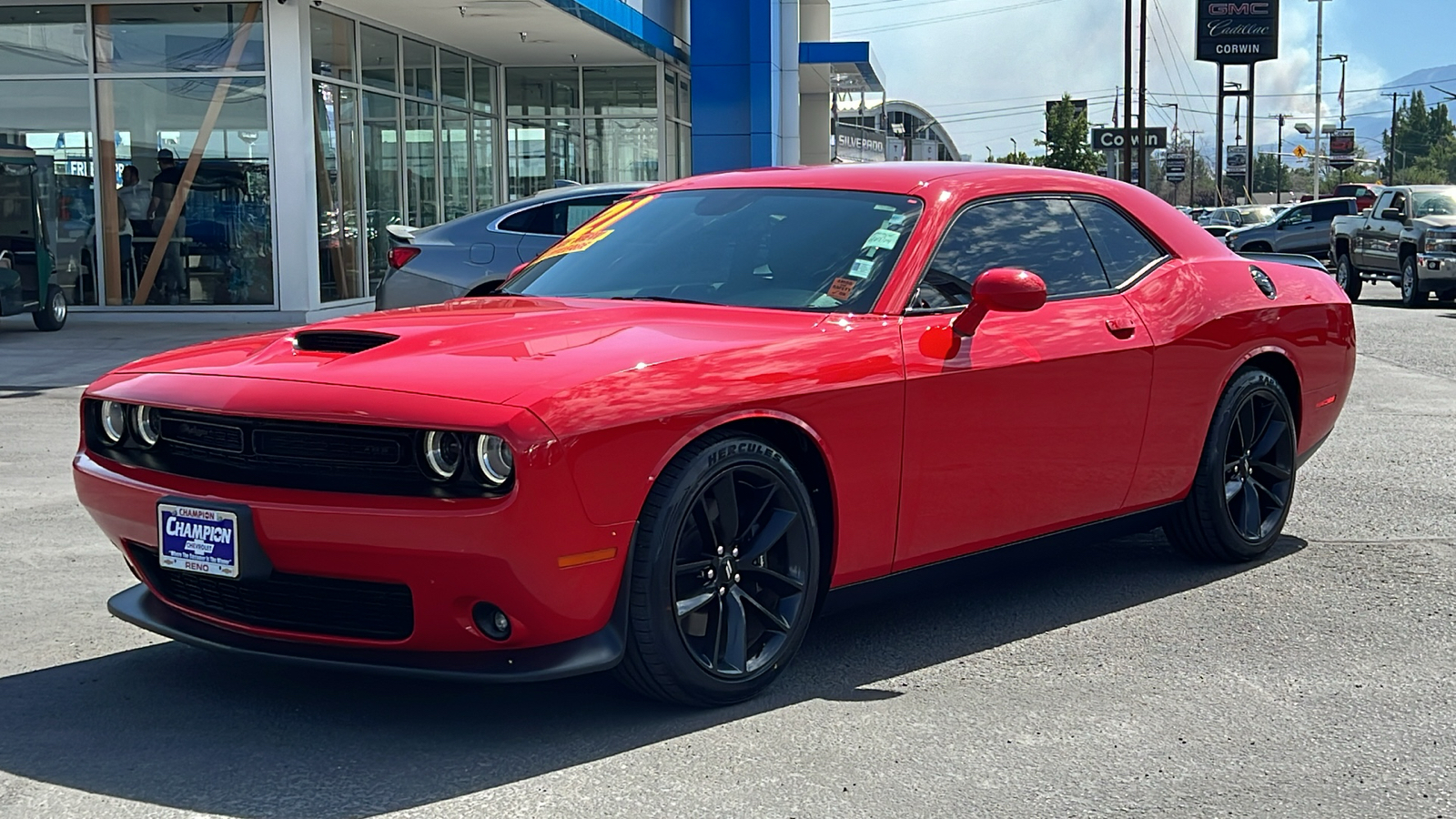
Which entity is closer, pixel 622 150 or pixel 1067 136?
pixel 622 150

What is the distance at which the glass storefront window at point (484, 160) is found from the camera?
1012 inches

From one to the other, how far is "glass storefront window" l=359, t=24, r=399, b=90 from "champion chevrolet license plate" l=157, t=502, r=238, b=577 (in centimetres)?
1689

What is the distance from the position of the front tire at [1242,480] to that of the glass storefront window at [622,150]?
24.0m

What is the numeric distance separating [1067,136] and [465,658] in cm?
9778

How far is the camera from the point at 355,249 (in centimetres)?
1972

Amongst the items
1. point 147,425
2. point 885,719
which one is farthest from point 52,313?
point 885,719

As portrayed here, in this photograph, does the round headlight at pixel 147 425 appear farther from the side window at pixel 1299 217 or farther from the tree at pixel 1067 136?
the tree at pixel 1067 136

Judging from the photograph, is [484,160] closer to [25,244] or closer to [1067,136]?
[25,244]

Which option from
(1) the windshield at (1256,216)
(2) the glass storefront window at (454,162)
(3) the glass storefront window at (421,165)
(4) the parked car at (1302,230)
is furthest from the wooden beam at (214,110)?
(1) the windshield at (1256,216)

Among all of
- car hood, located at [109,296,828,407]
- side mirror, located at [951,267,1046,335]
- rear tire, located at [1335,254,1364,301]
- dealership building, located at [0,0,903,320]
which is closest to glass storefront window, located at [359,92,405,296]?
dealership building, located at [0,0,903,320]

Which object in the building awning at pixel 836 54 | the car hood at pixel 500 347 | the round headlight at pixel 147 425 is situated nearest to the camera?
the car hood at pixel 500 347

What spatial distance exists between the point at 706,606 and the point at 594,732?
420 millimetres

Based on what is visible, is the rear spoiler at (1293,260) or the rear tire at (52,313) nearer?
the rear spoiler at (1293,260)

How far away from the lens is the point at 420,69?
22.7 meters
